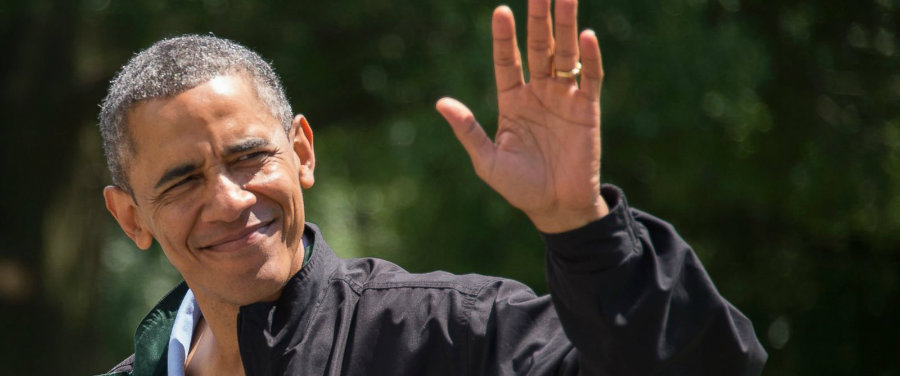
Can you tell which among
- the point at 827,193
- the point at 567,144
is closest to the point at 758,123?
the point at 827,193

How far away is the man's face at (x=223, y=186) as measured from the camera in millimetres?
2371

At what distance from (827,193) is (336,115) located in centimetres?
277

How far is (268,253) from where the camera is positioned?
2393mm

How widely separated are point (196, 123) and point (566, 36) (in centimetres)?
87

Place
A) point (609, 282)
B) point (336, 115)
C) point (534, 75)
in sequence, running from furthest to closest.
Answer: point (336, 115) → point (534, 75) → point (609, 282)

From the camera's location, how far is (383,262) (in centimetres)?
258

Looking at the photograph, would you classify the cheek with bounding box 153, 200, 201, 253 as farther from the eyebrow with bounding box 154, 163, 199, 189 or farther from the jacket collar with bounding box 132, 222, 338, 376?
the jacket collar with bounding box 132, 222, 338, 376

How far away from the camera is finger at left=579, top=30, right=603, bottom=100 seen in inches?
71.8

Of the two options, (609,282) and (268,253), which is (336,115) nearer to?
(268,253)

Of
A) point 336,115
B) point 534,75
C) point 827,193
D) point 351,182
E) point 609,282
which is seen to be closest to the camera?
point 609,282

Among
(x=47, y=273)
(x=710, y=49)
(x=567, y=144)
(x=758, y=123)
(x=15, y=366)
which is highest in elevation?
(x=567, y=144)

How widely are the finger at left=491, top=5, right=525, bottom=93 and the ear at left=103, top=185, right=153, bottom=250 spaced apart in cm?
101

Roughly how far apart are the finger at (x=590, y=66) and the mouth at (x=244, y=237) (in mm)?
819

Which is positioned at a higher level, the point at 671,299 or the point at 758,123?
the point at 671,299
